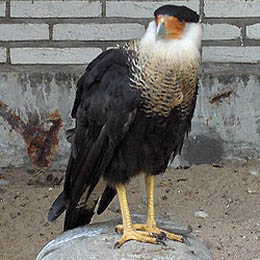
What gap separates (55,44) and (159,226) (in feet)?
6.99

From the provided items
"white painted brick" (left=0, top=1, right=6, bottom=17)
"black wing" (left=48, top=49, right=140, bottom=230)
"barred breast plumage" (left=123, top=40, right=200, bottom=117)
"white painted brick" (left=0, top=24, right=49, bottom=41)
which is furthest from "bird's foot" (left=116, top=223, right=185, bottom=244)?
"white painted brick" (left=0, top=1, right=6, bottom=17)

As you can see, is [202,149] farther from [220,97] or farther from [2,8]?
[2,8]

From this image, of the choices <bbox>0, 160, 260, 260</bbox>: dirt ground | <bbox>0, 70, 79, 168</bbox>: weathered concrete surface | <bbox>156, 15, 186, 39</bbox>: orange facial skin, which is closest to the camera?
<bbox>156, 15, 186, 39</bbox>: orange facial skin

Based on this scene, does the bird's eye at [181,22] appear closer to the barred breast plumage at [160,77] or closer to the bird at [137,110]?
the bird at [137,110]

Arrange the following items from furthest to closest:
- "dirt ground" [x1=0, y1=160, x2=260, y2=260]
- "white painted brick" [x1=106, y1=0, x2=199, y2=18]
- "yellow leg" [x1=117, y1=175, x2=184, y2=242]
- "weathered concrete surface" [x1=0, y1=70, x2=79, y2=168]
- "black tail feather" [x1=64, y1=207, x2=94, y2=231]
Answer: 1. "weathered concrete surface" [x1=0, y1=70, x2=79, y2=168]
2. "white painted brick" [x1=106, y1=0, x2=199, y2=18]
3. "dirt ground" [x1=0, y1=160, x2=260, y2=260]
4. "black tail feather" [x1=64, y1=207, x2=94, y2=231]
5. "yellow leg" [x1=117, y1=175, x2=184, y2=242]

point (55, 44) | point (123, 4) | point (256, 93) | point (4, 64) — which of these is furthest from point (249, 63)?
point (4, 64)

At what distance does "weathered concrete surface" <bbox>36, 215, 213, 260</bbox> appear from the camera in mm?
3336

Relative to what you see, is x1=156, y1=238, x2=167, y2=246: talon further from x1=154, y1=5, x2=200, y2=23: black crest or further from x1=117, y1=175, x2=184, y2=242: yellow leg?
x1=154, y1=5, x2=200, y2=23: black crest

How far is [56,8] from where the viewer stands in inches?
214

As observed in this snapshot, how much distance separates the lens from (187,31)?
329cm

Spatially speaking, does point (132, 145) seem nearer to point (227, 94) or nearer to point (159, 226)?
point (159, 226)

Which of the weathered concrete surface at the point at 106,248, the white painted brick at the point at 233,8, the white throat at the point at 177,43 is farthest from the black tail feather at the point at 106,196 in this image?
the white painted brick at the point at 233,8

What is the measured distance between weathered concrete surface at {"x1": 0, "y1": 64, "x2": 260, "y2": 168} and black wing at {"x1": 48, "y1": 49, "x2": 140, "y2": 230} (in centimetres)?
183

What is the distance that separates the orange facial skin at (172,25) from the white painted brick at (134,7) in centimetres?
217
